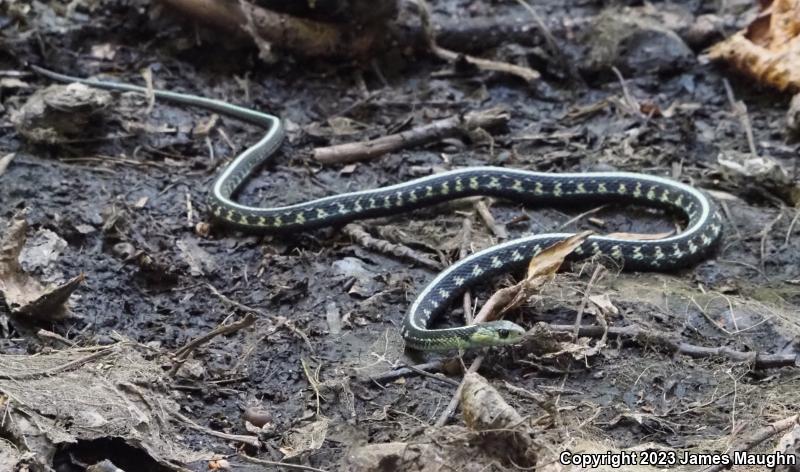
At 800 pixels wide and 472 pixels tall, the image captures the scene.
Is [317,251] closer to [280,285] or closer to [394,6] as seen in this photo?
[280,285]

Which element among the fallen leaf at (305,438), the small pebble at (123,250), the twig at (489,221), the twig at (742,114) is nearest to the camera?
the fallen leaf at (305,438)

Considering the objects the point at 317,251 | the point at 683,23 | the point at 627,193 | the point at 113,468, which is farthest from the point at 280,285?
the point at 683,23

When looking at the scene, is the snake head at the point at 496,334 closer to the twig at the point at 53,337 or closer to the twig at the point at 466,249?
the twig at the point at 466,249

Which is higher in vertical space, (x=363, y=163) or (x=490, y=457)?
(x=490, y=457)

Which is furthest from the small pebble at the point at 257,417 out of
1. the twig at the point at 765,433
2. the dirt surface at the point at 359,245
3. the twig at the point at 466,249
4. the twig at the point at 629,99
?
the twig at the point at 629,99

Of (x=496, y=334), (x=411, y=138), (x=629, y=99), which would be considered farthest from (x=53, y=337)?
(x=629, y=99)

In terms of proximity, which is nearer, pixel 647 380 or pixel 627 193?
pixel 647 380

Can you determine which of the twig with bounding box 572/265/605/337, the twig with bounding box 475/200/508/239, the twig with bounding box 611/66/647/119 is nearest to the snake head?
the twig with bounding box 572/265/605/337
